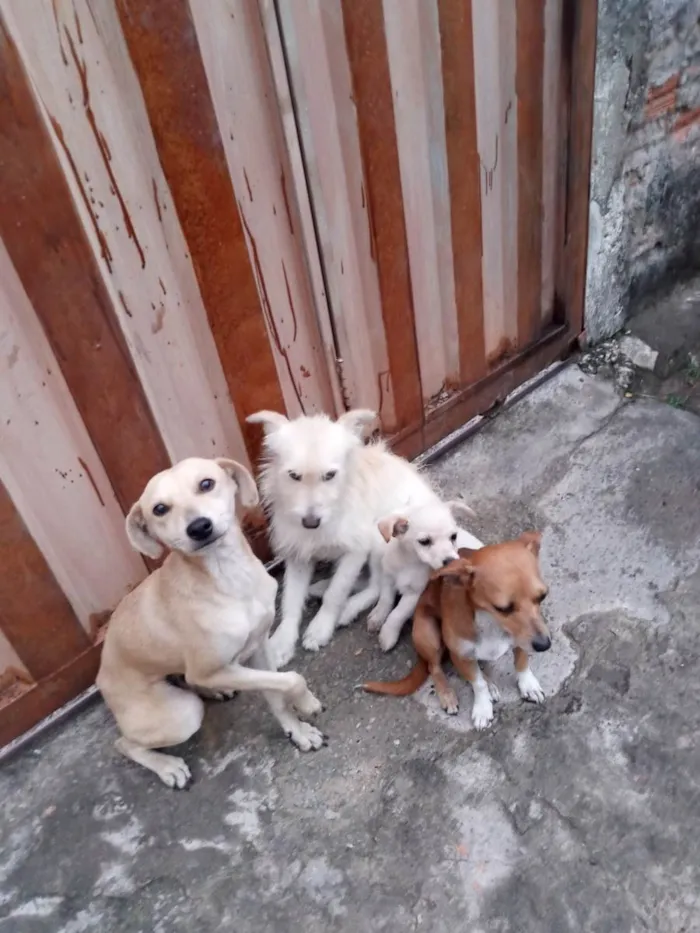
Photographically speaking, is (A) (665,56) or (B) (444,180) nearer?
(B) (444,180)

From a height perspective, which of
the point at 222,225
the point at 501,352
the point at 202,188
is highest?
the point at 202,188

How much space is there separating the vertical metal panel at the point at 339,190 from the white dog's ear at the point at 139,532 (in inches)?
57.5

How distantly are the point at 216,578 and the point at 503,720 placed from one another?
4.33 feet

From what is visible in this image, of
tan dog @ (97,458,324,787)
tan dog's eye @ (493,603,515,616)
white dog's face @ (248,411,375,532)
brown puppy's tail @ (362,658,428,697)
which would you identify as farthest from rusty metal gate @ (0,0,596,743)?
tan dog's eye @ (493,603,515,616)

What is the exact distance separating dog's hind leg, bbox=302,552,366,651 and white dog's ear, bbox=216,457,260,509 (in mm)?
898

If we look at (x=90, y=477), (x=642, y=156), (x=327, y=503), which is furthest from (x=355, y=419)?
(x=642, y=156)

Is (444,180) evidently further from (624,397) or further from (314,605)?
(314,605)

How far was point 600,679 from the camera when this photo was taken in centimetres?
294

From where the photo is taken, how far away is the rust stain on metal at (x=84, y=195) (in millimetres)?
2346

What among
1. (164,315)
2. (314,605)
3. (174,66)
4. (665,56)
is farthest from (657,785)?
(665,56)

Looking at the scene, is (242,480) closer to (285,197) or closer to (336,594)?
(336,594)

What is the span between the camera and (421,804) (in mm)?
2670

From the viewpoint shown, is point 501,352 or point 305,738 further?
point 501,352

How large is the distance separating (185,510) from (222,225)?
48.5 inches
